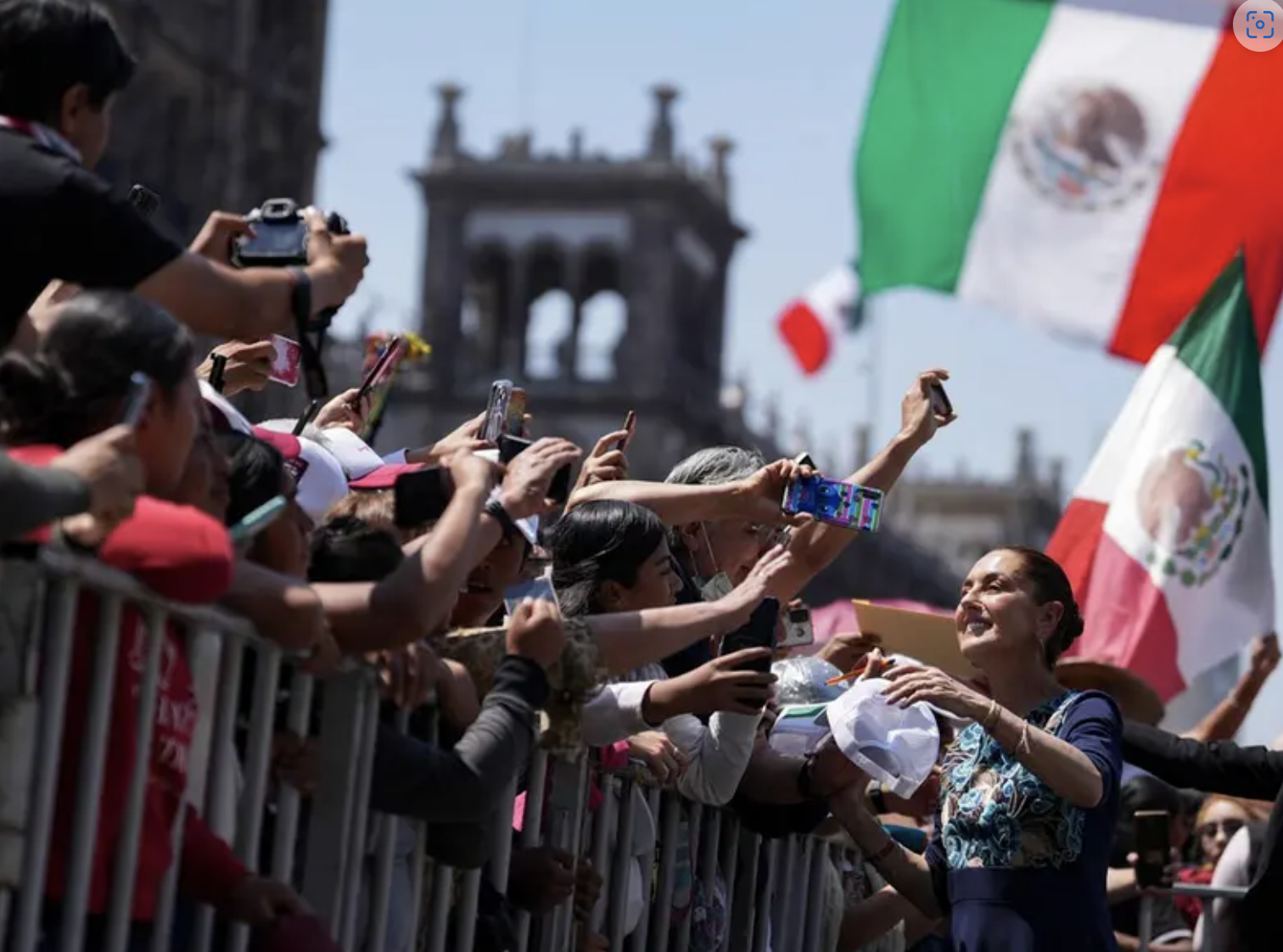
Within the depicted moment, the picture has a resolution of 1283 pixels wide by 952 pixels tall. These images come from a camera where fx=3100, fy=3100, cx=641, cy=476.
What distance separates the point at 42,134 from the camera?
475cm

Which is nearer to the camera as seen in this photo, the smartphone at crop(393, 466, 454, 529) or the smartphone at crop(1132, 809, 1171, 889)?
the smartphone at crop(393, 466, 454, 529)

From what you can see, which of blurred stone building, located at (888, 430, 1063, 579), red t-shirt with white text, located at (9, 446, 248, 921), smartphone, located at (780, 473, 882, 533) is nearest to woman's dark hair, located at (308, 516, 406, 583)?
red t-shirt with white text, located at (9, 446, 248, 921)

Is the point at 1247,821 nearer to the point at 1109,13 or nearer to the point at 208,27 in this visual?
the point at 1109,13

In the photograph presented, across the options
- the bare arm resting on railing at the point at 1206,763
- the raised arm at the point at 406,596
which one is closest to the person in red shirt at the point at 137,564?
the raised arm at the point at 406,596

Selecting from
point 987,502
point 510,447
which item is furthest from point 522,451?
point 987,502

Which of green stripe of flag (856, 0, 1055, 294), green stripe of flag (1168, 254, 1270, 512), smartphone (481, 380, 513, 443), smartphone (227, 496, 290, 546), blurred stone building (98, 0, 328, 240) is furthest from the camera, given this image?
blurred stone building (98, 0, 328, 240)

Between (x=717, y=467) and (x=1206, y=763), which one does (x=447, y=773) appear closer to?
(x=717, y=467)

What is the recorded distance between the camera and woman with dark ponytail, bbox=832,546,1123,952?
6.37 meters

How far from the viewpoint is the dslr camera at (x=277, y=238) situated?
5.07 metres

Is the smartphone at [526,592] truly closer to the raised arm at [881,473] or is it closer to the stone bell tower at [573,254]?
the raised arm at [881,473]

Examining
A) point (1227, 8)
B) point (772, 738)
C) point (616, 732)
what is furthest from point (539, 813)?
point (1227, 8)

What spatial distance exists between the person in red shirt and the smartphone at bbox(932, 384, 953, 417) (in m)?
3.39

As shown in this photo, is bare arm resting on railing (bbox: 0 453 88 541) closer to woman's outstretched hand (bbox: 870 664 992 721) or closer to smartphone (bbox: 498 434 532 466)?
smartphone (bbox: 498 434 532 466)

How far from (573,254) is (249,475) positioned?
85134mm
